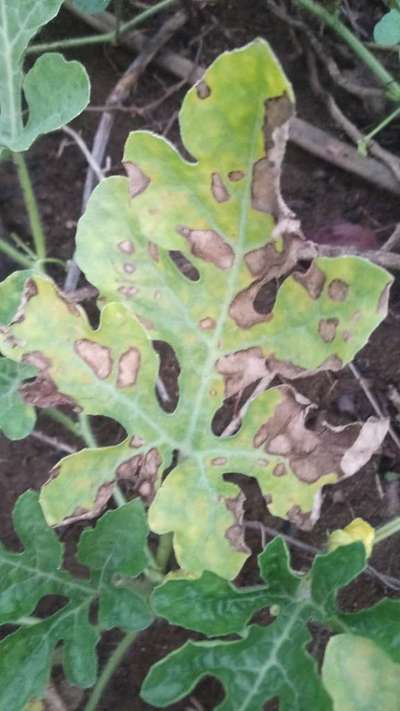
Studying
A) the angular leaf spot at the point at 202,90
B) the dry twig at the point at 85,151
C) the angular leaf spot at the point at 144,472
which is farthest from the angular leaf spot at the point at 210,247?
the dry twig at the point at 85,151

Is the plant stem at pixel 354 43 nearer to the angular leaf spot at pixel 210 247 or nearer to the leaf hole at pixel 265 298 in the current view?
the leaf hole at pixel 265 298

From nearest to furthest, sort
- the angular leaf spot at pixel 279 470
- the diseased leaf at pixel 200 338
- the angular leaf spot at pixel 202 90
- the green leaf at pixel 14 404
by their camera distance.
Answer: the angular leaf spot at pixel 202 90 < the diseased leaf at pixel 200 338 < the angular leaf spot at pixel 279 470 < the green leaf at pixel 14 404

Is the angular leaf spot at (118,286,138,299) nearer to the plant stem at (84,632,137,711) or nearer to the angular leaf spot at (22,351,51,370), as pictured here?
the angular leaf spot at (22,351,51,370)

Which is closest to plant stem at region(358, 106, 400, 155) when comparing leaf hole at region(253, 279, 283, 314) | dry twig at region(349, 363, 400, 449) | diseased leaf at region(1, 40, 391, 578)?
leaf hole at region(253, 279, 283, 314)

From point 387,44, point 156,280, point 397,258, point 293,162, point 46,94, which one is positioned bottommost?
point 397,258

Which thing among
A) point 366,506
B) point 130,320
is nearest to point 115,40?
point 130,320

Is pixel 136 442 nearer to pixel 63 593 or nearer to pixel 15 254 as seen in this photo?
pixel 63 593

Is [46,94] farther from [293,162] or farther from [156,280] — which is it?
[293,162]
